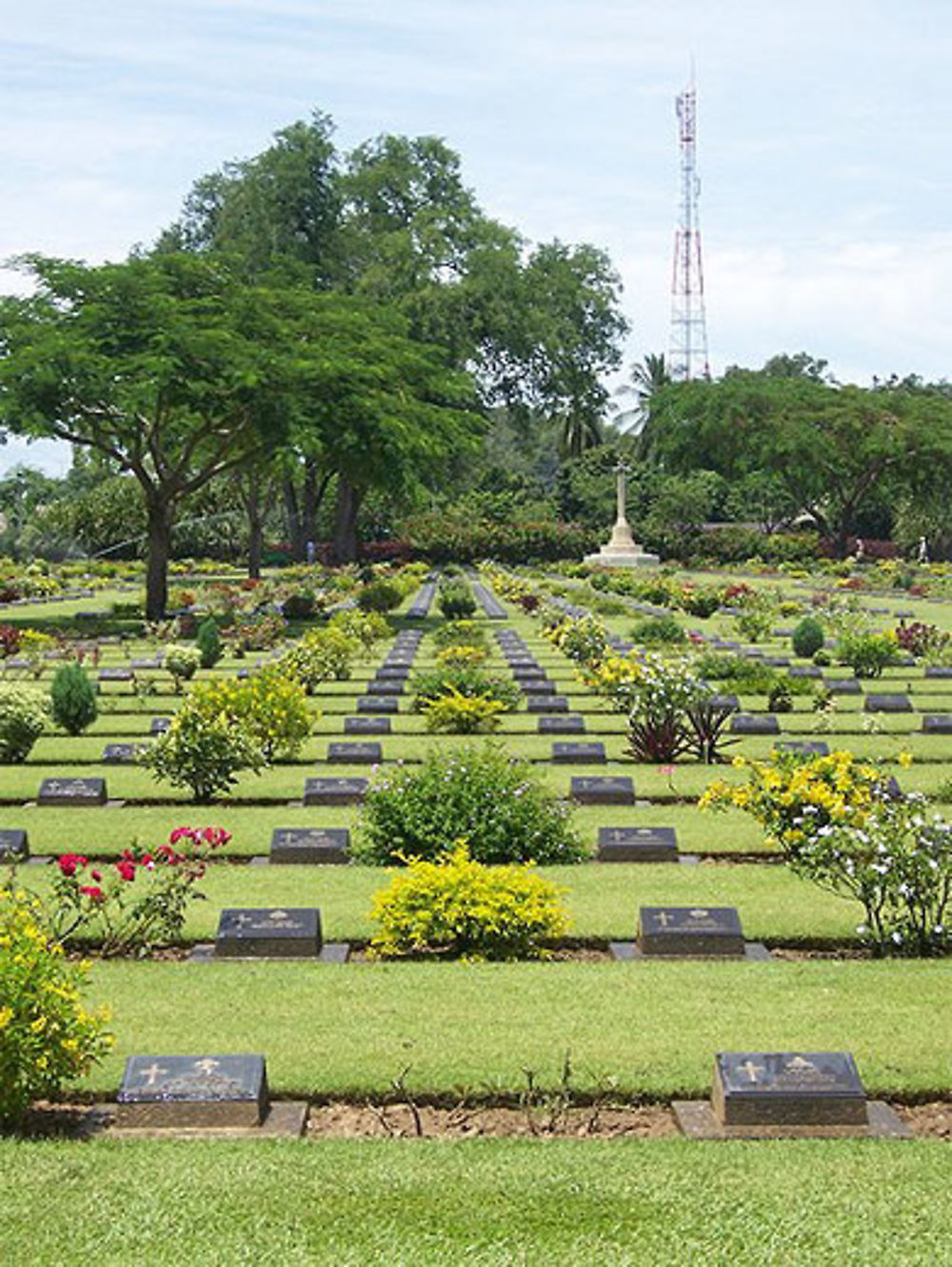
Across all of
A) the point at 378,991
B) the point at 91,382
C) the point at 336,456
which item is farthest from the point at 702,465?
the point at 378,991

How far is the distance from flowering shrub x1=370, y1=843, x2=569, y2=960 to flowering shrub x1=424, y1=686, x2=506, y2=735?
8518 millimetres

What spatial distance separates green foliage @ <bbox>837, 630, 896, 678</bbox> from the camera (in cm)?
2361

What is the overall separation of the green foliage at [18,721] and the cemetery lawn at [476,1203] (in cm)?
1037

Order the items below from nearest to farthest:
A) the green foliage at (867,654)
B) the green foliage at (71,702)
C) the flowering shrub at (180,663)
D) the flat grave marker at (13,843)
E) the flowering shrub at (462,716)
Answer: the flat grave marker at (13,843) → the flowering shrub at (462,716) → the green foliage at (71,702) → the flowering shrub at (180,663) → the green foliage at (867,654)

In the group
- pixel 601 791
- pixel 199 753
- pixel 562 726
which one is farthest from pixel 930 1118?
pixel 562 726

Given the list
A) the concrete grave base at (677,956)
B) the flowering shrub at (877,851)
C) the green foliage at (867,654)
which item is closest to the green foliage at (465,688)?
the green foliage at (867,654)

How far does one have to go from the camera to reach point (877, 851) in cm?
838

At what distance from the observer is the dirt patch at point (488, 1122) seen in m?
6.02

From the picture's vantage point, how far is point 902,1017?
7.21 metres

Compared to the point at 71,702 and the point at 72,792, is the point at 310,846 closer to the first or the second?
the point at 72,792

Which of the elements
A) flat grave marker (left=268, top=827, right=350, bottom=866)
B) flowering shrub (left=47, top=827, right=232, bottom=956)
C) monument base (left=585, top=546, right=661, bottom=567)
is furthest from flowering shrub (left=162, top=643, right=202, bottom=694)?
monument base (left=585, top=546, right=661, bottom=567)

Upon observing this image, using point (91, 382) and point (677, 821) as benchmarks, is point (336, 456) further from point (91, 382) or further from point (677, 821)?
point (677, 821)

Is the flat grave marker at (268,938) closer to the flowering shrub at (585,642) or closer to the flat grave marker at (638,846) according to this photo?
the flat grave marker at (638,846)

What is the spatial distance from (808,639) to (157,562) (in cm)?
1639
